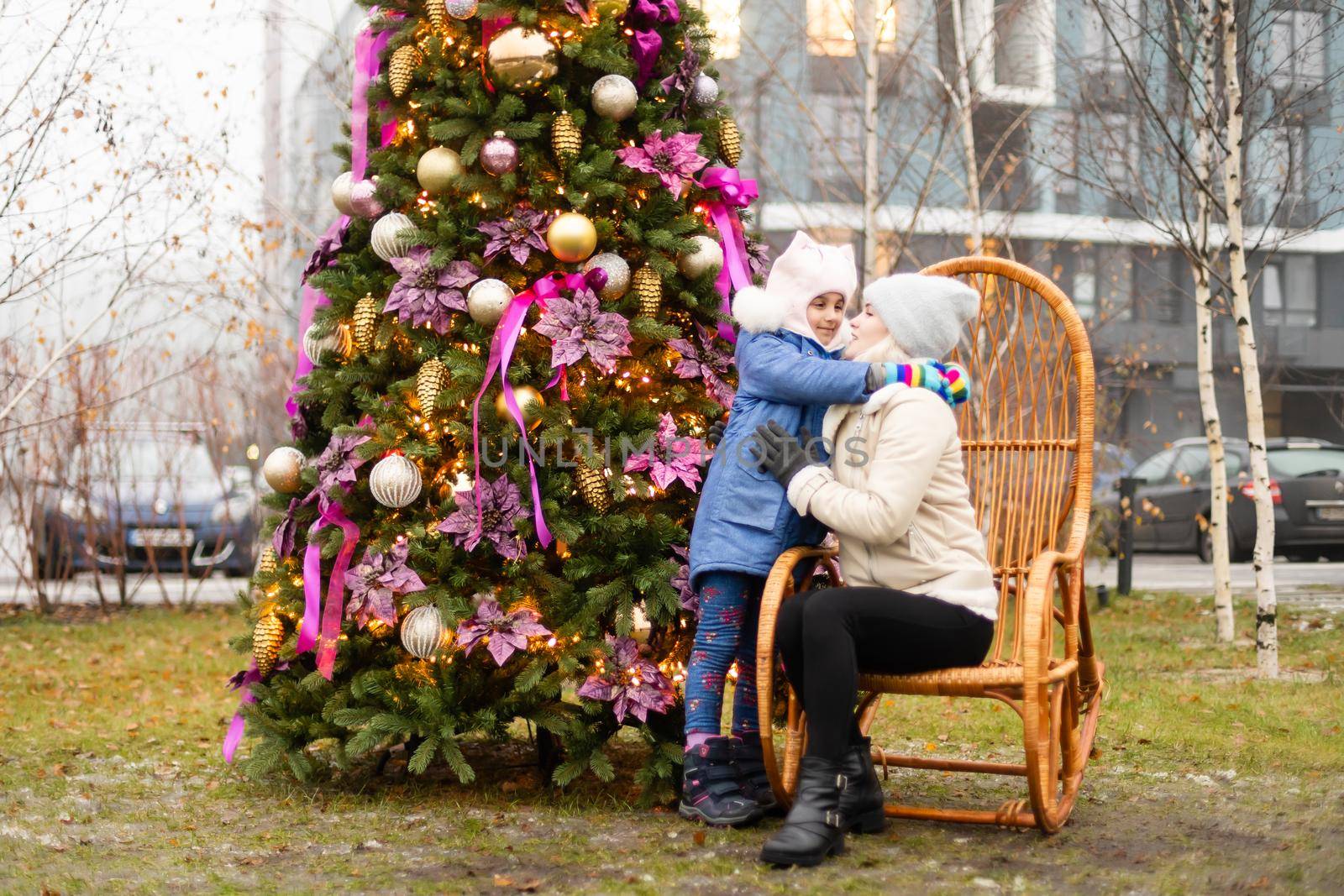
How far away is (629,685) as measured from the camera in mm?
3533

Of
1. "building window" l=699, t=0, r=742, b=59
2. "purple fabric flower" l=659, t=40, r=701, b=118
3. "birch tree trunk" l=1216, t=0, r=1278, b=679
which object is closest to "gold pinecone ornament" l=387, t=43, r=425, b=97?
"purple fabric flower" l=659, t=40, r=701, b=118

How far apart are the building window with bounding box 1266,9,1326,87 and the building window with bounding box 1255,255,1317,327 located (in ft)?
61.1

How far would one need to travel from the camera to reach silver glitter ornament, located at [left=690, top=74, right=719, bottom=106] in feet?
12.8

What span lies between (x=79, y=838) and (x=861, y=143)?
→ 9.33 meters

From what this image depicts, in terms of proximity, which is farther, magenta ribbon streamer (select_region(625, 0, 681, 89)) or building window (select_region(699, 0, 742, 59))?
building window (select_region(699, 0, 742, 59))

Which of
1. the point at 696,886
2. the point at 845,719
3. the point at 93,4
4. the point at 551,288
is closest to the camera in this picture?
the point at 696,886

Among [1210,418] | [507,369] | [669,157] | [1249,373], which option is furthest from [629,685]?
[1210,418]

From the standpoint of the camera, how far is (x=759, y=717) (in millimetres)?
3180

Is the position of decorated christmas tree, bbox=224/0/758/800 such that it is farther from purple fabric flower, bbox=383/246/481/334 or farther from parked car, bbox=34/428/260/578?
parked car, bbox=34/428/260/578

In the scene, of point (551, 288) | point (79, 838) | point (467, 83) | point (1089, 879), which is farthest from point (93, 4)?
point (1089, 879)

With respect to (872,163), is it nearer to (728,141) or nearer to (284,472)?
(728,141)

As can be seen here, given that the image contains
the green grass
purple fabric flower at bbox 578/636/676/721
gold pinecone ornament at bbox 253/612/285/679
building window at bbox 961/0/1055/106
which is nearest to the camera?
the green grass

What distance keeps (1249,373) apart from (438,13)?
413 cm

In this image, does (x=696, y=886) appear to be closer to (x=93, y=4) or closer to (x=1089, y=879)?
(x=1089, y=879)
